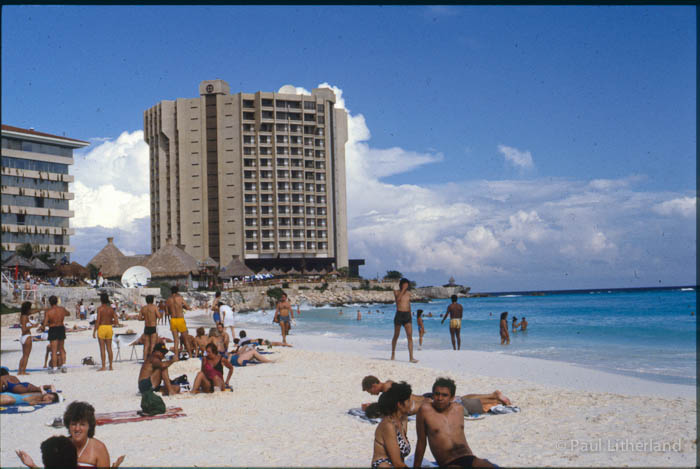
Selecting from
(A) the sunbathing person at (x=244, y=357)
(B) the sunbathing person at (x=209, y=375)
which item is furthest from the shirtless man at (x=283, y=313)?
(B) the sunbathing person at (x=209, y=375)

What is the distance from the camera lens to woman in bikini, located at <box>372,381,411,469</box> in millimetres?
4566

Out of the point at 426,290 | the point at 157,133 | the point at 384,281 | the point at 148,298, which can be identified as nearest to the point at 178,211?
the point at 157,133

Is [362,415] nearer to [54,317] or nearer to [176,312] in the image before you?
[176,312]

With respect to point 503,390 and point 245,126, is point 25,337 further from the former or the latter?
point 245,126

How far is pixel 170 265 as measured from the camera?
55.9 metres

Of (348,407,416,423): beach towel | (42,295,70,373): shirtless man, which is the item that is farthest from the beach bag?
(42,295,70,373): shirtless man

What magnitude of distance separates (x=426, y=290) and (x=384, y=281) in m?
18.8

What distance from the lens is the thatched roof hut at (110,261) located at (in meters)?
55.4

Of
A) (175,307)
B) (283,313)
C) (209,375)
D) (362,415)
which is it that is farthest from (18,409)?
(283,313)

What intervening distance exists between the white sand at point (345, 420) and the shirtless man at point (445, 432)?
1.07 meters

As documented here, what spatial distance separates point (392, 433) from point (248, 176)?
256 ft

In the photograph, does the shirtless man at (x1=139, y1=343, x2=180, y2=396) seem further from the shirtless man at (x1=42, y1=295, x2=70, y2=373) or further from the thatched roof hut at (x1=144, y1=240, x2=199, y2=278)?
the thatched roof hut at (x1=144, y1=240, x2=199, y2=278)

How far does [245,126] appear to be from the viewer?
3182 inches

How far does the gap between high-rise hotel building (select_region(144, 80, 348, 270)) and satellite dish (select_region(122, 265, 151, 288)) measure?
31016mm
